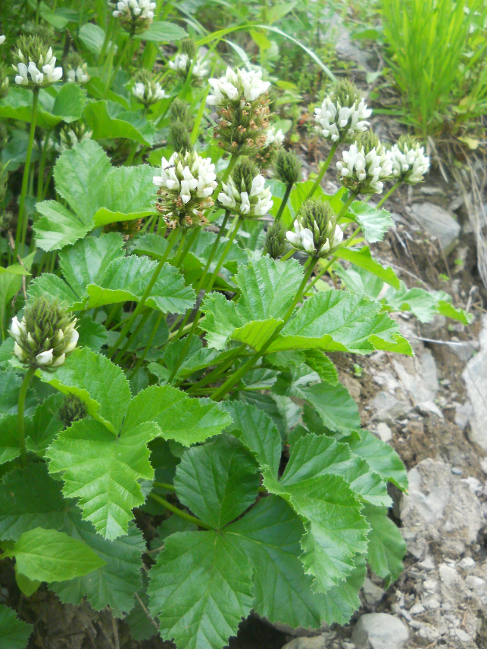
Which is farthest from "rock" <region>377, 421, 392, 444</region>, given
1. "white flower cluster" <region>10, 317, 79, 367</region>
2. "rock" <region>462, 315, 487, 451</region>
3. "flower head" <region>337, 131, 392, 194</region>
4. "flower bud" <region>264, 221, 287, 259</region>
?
"white flower cluster" <region>10, 317, 79, 367</region>

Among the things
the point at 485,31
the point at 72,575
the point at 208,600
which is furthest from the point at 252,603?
the point at 485,31

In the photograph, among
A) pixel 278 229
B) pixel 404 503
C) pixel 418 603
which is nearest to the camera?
pixel 278 229

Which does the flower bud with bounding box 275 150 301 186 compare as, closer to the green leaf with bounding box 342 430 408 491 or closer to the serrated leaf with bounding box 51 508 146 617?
the green leaf with bounding box 342 430 408 491

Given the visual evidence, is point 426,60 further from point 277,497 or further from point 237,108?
point 277,497

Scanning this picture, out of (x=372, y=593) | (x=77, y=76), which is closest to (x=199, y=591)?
(x=372, y=593)

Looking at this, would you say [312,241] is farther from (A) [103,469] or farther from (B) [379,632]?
(B) [379,632]
